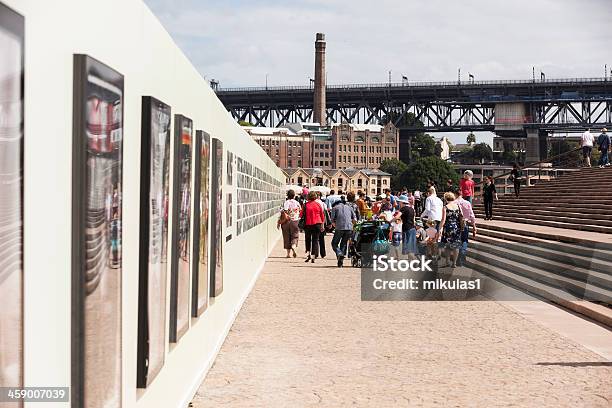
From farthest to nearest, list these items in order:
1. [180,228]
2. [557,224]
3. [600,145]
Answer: [600,145], [557,224], [180,228]

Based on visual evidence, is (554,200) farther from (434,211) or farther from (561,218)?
(434,211)

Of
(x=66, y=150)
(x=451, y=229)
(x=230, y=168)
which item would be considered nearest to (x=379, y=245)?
(x=451, y=229)

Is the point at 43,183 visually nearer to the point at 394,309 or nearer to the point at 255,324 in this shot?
the point at 255,324

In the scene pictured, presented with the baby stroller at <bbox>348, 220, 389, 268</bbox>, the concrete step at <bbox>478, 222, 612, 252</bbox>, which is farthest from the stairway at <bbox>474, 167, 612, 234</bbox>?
the baby stroller at <bbox>348, 220, 389, 268</bbox>

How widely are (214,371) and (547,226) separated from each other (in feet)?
61.3

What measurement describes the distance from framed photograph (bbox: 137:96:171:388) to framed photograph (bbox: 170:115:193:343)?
34 cm

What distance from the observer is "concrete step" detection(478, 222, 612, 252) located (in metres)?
15.6

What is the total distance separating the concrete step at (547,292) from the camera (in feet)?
42.5

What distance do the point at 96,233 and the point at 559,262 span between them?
1398 cm

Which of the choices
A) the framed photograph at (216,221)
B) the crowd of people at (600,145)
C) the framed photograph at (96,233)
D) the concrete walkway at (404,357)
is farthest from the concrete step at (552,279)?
the crowd of people at (600,145)

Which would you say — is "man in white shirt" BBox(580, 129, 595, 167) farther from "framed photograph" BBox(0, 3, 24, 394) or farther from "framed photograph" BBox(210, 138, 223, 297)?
"framed photograph" BBox(0, 3, 24, 394)

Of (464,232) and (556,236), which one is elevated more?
(464,232)

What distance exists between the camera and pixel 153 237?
5156 mm

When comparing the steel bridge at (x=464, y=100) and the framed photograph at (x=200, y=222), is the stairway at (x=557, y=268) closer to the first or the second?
the framed photograph at (x=200, y=222)
